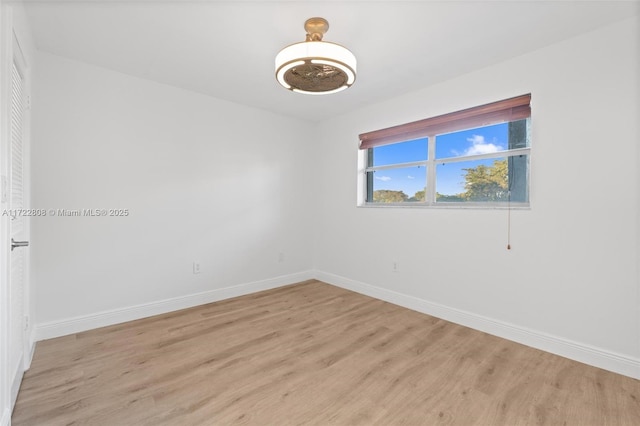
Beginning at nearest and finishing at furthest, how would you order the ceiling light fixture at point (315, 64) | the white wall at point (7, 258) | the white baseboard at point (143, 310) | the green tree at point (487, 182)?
the white wall at point (7, 258) → the ceiling light fixture at point (315, 64) → the white baseboard at point (143, 310) → the green tree at point (487, 182)

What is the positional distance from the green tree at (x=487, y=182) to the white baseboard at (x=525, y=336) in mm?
1131

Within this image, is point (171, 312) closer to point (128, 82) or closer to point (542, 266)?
point (128, 82)

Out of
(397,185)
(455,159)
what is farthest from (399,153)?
(455,159)

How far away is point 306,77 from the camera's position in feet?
6.53

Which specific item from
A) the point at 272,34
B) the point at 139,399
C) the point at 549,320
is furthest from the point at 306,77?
the point at 549,320

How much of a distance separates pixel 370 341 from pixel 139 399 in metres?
1.66

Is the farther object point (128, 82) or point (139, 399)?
point (128, 82)

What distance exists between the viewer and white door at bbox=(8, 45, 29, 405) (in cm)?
162

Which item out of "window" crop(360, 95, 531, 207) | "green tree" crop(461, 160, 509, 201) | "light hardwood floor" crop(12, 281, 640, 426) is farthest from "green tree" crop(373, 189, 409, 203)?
"light hardwood floor" crop(12, 281, 640, 426)

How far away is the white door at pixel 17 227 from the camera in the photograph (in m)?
1.62

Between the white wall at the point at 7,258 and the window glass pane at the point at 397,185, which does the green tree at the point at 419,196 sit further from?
the white wall at the point at 7,258

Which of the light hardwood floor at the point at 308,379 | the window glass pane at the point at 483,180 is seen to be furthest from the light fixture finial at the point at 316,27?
the light hardwood floor at the point at 308,379

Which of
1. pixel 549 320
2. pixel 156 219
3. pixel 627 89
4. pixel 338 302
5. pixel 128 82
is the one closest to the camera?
pixel 627 89

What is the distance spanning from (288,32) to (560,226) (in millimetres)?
2551
